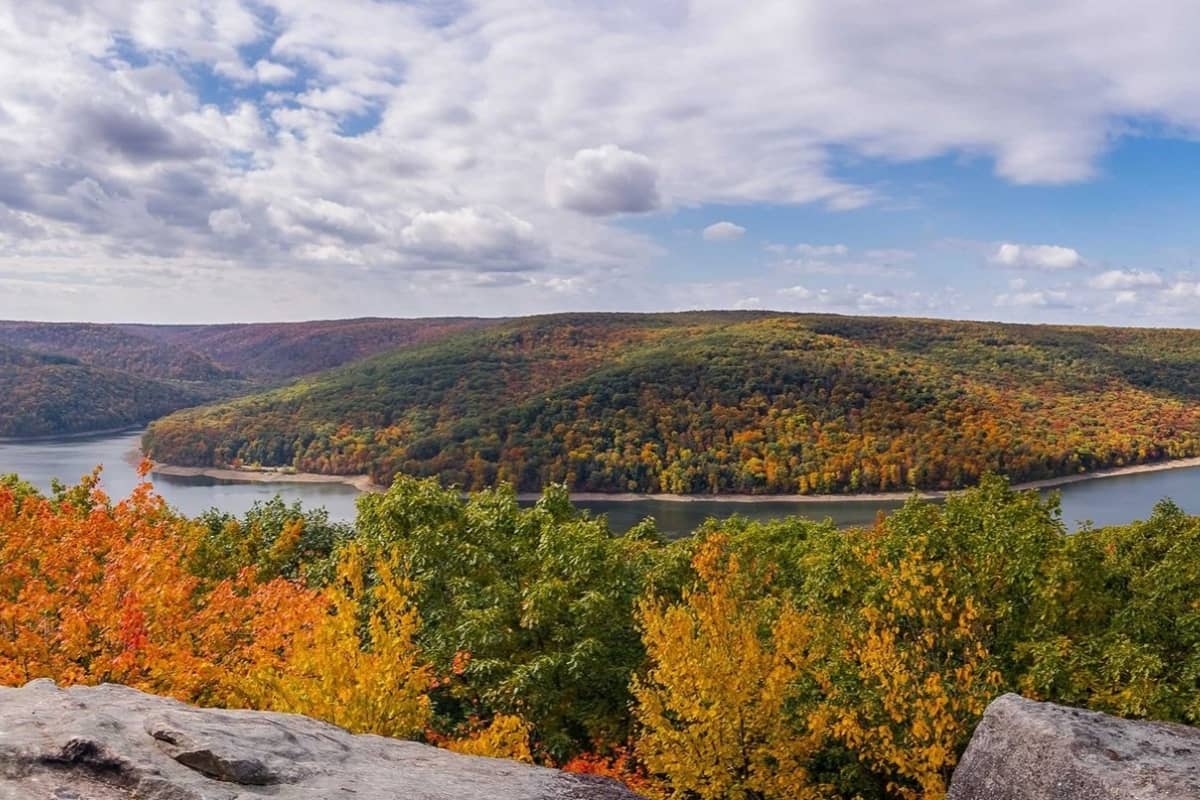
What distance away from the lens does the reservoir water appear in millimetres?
116562

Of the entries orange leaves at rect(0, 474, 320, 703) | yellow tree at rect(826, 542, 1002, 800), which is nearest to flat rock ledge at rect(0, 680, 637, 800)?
orange leaves at rect(0, 474, 320, 703)

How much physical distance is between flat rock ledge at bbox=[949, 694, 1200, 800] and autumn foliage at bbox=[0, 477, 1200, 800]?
633 cm

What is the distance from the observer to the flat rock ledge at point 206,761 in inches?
289

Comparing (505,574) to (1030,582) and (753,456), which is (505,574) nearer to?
(1030,582)

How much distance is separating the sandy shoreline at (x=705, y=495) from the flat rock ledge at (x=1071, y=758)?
11933 cm

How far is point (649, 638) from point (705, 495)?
123595 mm

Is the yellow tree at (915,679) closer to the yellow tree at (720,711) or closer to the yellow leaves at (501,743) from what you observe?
the yellow tree at (720,711)

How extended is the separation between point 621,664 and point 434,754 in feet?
41.7

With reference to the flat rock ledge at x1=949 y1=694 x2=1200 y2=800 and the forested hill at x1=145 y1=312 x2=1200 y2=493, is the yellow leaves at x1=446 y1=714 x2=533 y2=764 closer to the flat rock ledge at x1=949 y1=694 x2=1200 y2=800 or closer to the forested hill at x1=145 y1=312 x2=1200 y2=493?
the flat rock ledge at x1=949 y1=694 x2=1200 y2=800

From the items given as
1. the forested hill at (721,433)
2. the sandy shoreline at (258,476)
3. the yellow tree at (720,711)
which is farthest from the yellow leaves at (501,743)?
the sandy shoreline at (258,476)

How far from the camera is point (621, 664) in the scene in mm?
22250

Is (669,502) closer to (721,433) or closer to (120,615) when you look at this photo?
(721,433)

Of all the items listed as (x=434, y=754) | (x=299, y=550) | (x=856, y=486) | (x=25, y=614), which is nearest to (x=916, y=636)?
(x=434, y=754)

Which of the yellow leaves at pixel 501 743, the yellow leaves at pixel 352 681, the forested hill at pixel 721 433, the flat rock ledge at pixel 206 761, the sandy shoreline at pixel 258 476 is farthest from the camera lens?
the sandy shoreline at pixel 258 476
